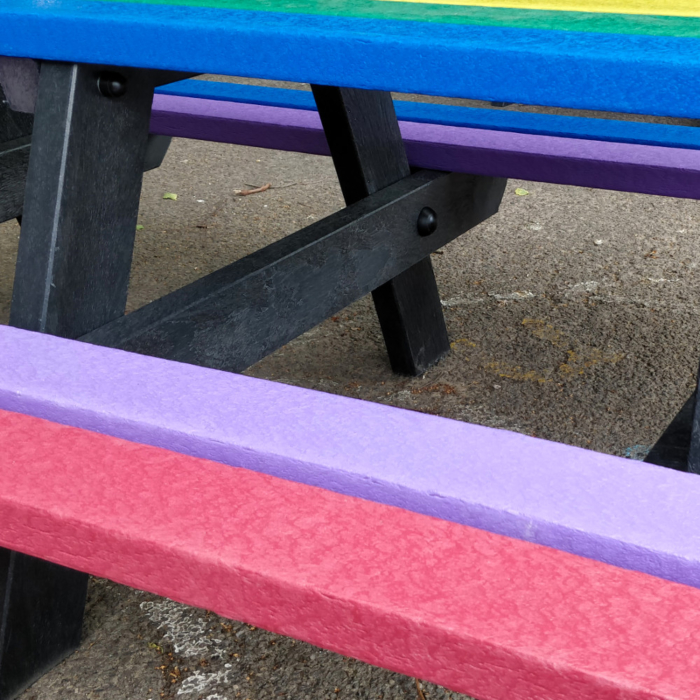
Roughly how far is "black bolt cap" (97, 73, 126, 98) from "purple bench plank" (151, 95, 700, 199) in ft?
2.38

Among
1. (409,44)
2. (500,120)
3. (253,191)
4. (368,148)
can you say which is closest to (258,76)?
(409,44)

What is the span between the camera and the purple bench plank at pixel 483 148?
1549mm

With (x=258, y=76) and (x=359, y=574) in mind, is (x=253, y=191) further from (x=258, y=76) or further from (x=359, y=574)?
(x=359, y=574)

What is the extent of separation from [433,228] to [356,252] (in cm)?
26

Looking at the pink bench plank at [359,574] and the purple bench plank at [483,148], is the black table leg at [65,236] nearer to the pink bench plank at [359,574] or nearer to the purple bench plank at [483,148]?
the pink bench plank at [359,574]

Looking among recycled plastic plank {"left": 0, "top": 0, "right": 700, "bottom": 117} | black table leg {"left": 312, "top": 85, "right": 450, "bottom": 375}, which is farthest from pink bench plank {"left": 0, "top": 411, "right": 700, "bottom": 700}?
black table leg {"left": 312, "top": 85, "right": 450, "bottom": 375}

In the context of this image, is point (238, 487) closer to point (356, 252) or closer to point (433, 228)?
point (356, 252)

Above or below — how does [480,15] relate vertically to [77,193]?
above

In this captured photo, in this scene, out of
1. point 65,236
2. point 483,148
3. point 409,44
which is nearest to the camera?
point 409,44

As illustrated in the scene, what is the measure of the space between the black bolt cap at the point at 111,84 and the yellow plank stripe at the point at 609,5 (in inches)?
16.8

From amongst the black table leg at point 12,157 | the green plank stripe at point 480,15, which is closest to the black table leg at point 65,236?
the green plank stripe at point 480,15

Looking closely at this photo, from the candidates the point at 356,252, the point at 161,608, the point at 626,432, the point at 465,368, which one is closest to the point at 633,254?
the point at 465,368

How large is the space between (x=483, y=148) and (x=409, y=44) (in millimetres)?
881

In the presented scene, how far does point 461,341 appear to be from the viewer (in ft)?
7.25
